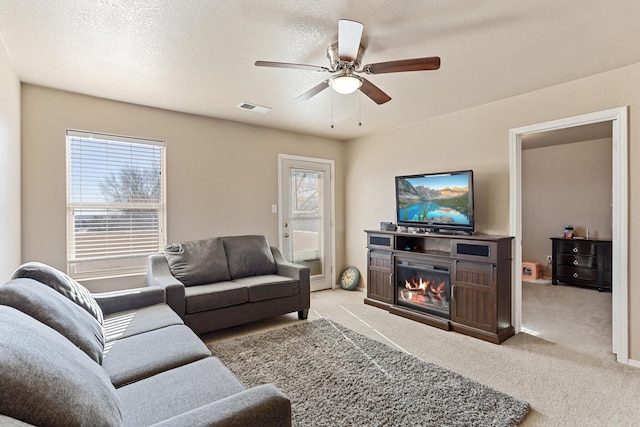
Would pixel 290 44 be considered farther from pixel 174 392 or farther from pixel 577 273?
pixel 577 273

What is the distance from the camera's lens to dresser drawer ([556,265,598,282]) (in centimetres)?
512

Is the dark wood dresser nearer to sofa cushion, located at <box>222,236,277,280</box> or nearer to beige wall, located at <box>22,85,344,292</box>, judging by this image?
beige wall, located at <box>22,85,344,292</box>

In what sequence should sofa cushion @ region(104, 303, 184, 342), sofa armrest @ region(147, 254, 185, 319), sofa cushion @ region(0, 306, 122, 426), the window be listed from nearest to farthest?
sofa cushion @ region(0, 306, 122, 426)
sofa cushion @ region(104, 303, 184, 342)
sofa armrest @ region(147, 254, 185, 319)
the window

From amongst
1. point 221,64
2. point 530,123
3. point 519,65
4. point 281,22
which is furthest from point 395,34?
point 530,123

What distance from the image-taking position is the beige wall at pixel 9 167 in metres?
2.37

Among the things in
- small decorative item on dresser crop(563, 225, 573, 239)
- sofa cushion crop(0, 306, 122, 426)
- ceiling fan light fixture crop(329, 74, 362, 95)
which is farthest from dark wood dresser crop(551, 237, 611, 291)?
sofa cushion crop(0, 306, 122, 426)

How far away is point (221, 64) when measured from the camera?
263 centimetres

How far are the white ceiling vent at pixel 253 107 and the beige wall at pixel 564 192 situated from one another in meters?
5.34

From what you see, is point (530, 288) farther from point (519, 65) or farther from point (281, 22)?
point (281, 22)

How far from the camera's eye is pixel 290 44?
2.33 m

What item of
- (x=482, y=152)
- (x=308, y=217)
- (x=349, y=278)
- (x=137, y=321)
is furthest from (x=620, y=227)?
(x=137, y=321)

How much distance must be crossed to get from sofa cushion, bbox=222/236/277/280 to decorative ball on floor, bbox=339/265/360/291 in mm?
1635

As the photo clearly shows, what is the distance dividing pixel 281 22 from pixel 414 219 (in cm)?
279

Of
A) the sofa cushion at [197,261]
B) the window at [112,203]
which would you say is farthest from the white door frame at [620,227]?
the window at [112,203]
